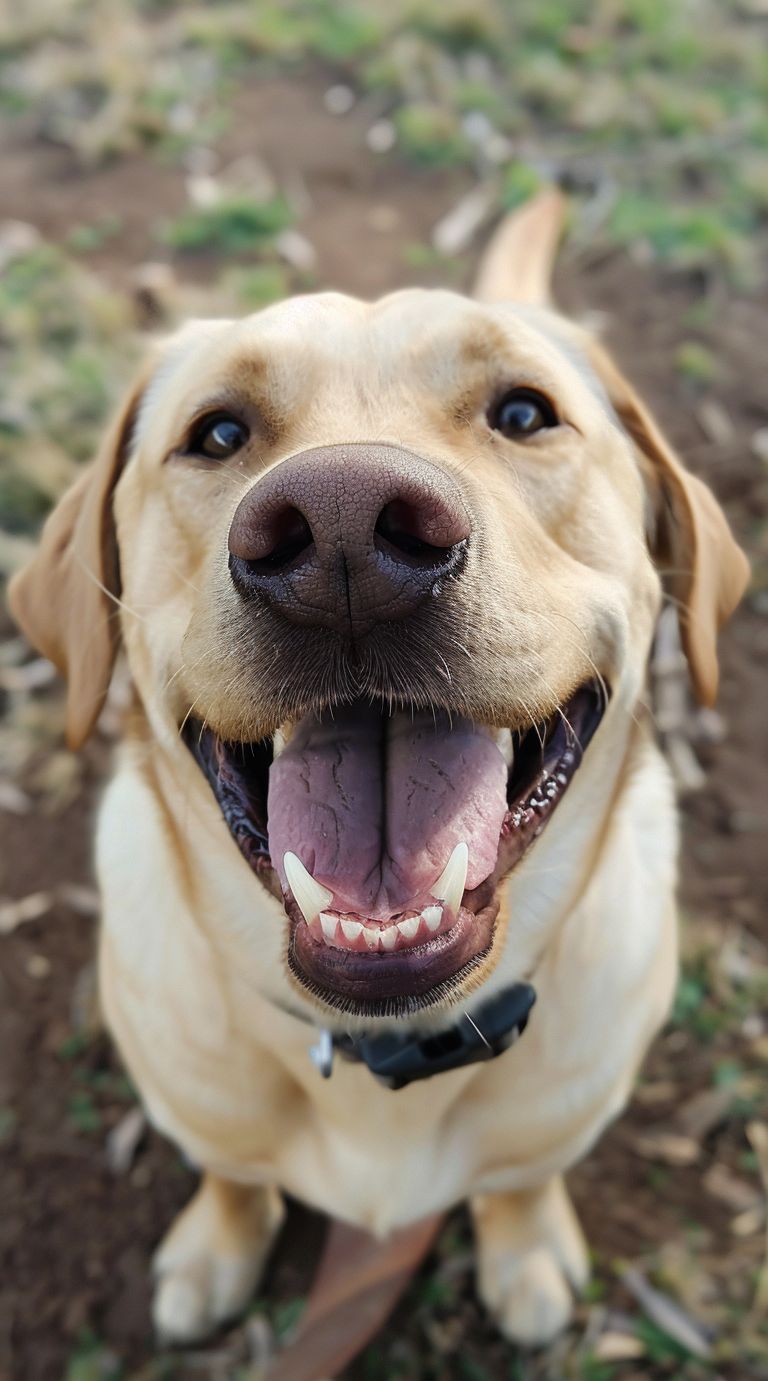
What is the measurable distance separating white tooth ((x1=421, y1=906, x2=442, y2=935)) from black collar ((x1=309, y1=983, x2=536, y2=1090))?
0.35 meters

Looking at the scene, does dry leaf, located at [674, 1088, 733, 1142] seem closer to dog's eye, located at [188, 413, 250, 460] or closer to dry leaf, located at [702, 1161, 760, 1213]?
dry leaf, located at [702, 1161, 760, 1213]

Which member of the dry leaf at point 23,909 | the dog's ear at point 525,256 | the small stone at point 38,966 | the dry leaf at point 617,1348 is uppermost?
the dog's ear at point 525,256

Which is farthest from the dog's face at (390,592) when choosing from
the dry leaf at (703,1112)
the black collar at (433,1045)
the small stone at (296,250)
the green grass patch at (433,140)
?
the green grass patch at (433,140)

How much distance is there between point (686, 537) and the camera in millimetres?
1982

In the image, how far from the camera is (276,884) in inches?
62.6

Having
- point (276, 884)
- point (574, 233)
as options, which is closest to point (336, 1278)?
point (276, 884)

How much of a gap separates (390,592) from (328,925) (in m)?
0.46

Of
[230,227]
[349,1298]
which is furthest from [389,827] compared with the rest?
[230,227]

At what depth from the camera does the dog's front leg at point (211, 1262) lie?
94.3 inches

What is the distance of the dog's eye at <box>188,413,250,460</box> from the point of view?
5.78 feet

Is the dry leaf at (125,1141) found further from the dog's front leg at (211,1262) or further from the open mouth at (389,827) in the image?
the open mouth at (389,827)

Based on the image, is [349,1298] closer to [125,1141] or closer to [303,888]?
[125,1141]

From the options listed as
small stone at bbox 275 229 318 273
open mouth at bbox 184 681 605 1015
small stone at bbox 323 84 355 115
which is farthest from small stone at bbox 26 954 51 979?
small stone at bbox 323 84 355 115

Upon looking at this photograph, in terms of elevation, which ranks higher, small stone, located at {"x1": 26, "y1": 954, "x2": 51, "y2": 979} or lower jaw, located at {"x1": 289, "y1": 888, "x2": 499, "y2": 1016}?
lower jaw, located at {"x1": 289, "y1": 888, "x2": 499, "y2": 1016}
